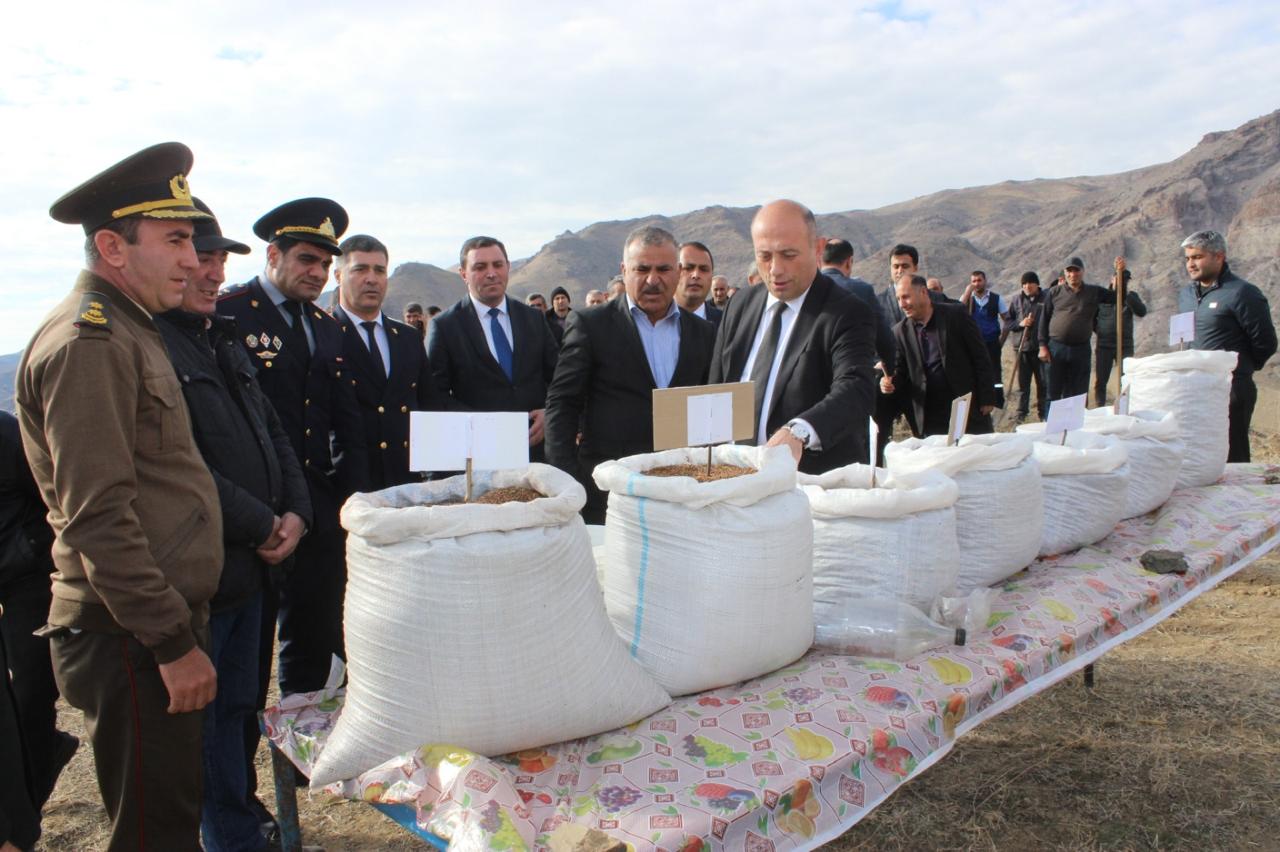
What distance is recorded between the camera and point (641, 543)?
1.47 meters

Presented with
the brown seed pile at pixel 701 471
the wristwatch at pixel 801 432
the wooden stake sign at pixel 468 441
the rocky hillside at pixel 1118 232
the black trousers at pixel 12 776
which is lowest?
the black trousers at pixel 12 776

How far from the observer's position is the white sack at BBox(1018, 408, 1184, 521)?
2.67m

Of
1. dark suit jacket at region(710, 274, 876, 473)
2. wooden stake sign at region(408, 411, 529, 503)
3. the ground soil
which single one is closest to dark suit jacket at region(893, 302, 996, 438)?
the ground soil

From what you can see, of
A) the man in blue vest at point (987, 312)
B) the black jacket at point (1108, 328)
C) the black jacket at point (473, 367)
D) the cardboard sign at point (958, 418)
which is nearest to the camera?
the cardboard sign at point (958, 418)

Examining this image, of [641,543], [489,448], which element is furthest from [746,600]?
[489,448]

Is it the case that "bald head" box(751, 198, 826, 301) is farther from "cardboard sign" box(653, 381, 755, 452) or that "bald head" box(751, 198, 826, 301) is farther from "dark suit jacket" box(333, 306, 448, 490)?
"dark suit jacket" box(333, 306, 448, 490)

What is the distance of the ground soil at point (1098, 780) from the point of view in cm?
207

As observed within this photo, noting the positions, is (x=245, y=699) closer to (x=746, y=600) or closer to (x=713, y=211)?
(x=746, y=600)

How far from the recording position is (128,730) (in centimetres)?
135

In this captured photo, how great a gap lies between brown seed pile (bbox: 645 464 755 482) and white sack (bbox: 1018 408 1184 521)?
157 cm

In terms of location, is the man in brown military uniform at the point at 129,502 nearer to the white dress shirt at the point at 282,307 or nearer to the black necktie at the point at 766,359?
the white dress shirt at the point at 282,307

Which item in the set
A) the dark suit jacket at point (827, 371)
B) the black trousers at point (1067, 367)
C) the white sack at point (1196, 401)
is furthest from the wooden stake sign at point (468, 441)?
the black trousers at point (1067, 367)

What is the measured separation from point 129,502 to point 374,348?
142 centimetres

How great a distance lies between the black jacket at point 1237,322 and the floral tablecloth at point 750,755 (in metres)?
2.84
